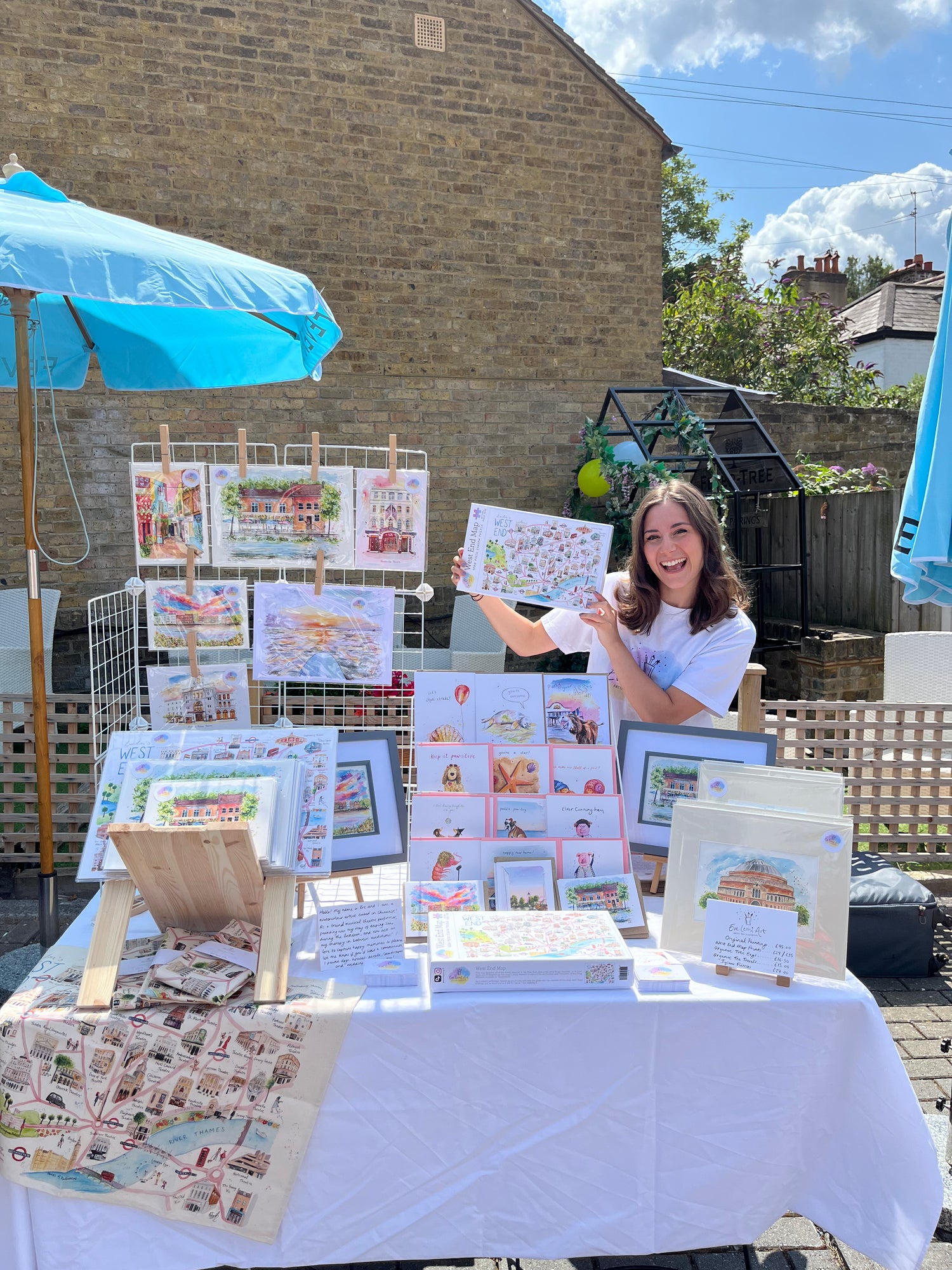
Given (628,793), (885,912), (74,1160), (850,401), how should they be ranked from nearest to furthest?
(74,1160), (628,793), (885,912), (850,401)

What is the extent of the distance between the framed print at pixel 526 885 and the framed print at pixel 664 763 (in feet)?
1.06

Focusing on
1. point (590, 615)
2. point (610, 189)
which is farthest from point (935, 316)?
point (590, 615)

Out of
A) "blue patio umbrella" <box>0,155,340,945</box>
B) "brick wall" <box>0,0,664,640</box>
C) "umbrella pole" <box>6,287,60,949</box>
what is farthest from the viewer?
"brick wall" <box>0,0,664,640</box>

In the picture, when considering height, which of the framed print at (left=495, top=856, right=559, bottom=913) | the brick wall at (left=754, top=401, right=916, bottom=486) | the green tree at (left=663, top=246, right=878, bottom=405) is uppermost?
the green tree at (left=663, top=246, right=878, bottom=405)

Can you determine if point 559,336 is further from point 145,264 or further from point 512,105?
point 145,264

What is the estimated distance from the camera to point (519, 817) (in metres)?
2.18

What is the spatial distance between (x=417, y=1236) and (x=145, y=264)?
2.32 metres

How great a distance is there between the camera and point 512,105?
8180 mm

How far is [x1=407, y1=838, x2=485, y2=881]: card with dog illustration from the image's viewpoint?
2.11 meters

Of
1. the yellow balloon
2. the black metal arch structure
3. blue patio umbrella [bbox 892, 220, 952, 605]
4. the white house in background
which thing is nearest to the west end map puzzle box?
blue patio umbrella [bbox 892, 220, 952, 605]

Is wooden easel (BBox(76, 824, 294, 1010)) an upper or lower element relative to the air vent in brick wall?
lower

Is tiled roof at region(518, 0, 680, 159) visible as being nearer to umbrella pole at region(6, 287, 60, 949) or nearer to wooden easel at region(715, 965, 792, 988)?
umbrella pole at region(6, 287, 60, 949)

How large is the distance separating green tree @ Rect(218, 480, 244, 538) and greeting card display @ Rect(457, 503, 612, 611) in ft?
2.07

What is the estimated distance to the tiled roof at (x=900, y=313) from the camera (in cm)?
2094
